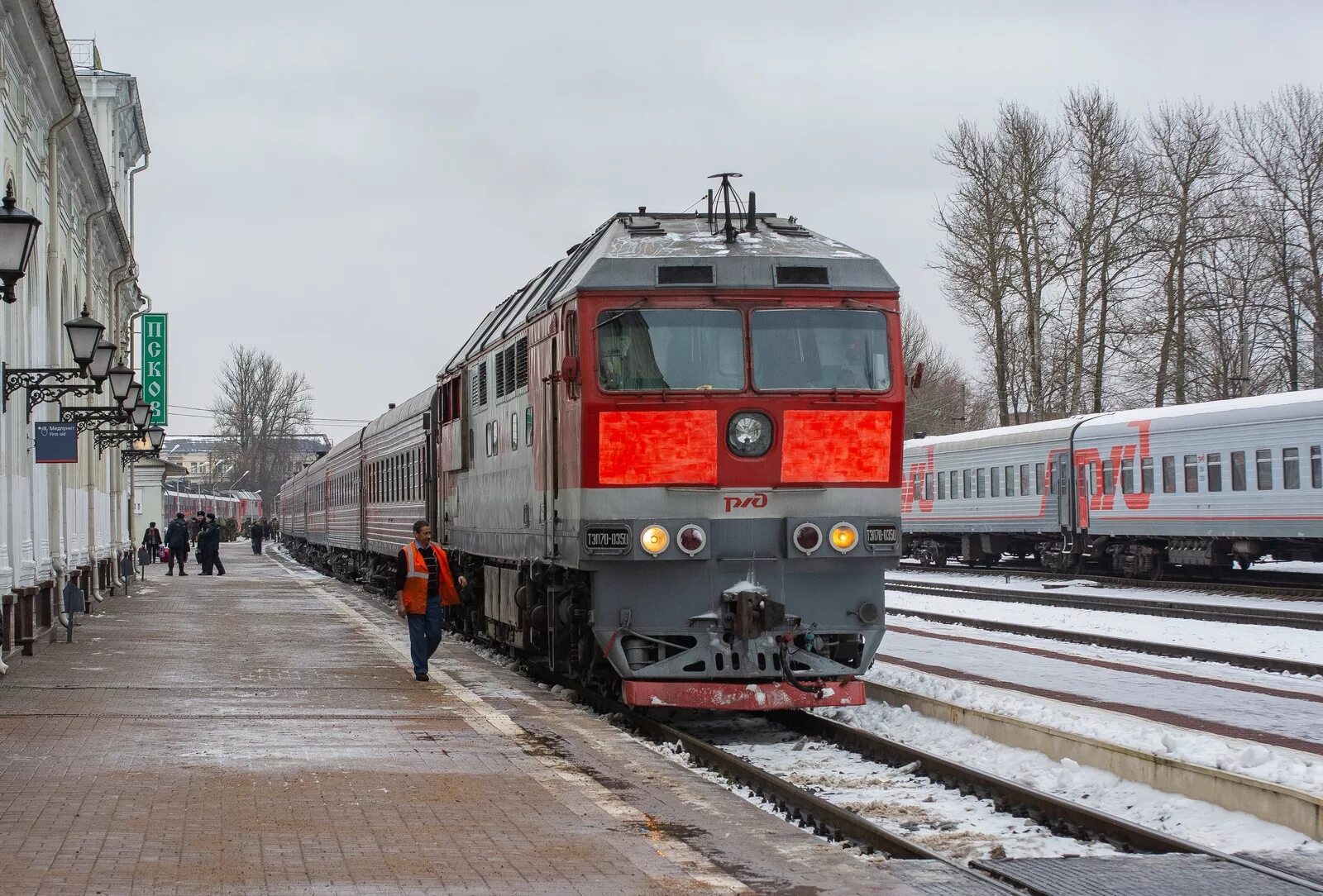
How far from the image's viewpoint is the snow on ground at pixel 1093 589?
24.1 metres

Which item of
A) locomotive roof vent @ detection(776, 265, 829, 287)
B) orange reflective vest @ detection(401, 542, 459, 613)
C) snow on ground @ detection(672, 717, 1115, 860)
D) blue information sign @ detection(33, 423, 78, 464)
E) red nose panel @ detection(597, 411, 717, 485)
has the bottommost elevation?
snow on ground @ detection(672, 717, 1115, 860)

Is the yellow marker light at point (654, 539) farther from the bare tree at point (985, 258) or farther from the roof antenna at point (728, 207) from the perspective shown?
the bare tree at point (985, 258)

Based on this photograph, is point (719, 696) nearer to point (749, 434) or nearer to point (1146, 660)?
point (749, 434)

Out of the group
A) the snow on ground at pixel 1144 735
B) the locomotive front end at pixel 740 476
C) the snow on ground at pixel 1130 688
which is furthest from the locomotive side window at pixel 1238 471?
the locomotive front end at pixel 740 476

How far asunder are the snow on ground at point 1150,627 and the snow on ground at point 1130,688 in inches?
A: 80.2

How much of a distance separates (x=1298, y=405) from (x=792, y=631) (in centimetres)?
1829

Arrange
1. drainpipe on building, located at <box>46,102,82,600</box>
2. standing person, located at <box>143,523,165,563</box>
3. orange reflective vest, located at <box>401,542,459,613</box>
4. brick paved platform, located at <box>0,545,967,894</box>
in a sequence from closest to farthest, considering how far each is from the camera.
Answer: brick paved platform, located at <box>0,545,967,894</box>, orange reflective vest, located at <box>401,542,459,613</box>, drainpipe on building, located at <box>46,102,82,600</box>, standing person, located at <box>143,523,165,563</box>

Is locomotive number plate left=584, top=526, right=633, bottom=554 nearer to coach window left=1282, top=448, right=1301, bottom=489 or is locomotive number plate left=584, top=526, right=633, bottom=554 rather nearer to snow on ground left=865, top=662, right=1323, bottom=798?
snow on ground left=865, top=662, right=1323, bottom=798

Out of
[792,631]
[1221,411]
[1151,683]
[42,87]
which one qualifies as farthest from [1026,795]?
[1221,411]

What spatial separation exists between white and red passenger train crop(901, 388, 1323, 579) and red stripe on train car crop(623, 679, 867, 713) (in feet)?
57.6

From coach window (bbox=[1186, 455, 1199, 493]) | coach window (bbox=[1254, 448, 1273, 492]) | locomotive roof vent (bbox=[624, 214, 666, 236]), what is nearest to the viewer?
locomotive roof vent (bbox=[624, 214, 666, 236])

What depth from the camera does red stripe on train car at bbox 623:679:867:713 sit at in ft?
36.5

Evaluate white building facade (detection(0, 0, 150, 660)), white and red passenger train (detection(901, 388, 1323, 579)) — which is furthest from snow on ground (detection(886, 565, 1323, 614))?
white building facade (detection(0, 0, 150, 660))

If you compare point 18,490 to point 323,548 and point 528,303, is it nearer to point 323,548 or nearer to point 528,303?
point 528,303
